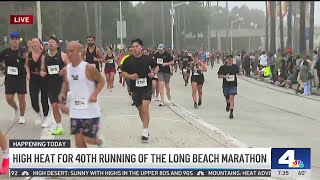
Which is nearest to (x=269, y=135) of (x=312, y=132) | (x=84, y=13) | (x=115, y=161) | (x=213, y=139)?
(x=312, y=132)

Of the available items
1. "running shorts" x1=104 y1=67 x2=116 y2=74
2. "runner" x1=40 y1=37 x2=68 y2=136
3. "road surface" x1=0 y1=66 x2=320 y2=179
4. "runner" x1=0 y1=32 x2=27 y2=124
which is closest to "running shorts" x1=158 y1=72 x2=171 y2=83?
"road surface" x1=0 y1=66 x2=320 y2=179

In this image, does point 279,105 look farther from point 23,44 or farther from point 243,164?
point 243,164

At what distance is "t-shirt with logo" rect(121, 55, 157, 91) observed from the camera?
8445 mm

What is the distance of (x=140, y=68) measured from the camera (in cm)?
851

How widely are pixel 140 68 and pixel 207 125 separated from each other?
8.45ft

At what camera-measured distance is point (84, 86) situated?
6078 mm

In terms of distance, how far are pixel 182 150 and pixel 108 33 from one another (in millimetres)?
2229

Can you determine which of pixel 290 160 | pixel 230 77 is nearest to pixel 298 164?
pixel 290 160

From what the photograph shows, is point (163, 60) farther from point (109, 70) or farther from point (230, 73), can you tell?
point (109, 70)

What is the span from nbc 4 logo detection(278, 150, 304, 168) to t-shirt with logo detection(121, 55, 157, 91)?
3546 mm

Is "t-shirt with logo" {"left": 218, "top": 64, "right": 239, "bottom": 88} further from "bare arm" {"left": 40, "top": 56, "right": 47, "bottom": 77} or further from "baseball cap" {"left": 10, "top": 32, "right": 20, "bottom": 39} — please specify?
"baseball cap" {"left": 10, "top": 32, "right": 20, "bottom": 39}

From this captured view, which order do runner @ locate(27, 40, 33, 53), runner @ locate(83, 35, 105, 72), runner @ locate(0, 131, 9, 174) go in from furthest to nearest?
runner @ locate(83, 35, 105, 72) → runner @ locate(27, 40, 33, 53) → runner @ locate(0, 131, 9, 174)

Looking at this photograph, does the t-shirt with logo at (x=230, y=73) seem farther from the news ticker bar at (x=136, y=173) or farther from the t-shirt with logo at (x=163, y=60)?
the news ticker bar at (x=136, y=173)

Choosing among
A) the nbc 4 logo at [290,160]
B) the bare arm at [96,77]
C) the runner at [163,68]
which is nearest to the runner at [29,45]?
the bare arm at [96,77]
